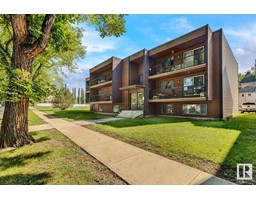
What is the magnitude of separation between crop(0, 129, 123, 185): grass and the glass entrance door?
12784 mm

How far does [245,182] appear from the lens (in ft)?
9.65

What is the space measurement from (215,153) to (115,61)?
1700 centimetres

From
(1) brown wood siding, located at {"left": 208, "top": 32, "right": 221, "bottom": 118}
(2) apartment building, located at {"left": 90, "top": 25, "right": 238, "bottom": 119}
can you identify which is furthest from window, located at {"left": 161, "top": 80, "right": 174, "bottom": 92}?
(1) brown wood siding, located at {"left": 208, "top": 32, "right": 221, "bottom": 118}

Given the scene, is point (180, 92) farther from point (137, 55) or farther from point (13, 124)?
point (13, 124)

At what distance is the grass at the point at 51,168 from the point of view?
306 cm

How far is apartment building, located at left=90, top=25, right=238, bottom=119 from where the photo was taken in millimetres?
11930

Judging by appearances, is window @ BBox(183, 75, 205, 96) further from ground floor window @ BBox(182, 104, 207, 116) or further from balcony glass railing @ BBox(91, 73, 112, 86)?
balcony glass railing @ BBox(91, 73, 112, 86)

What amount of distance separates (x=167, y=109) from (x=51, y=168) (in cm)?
1397

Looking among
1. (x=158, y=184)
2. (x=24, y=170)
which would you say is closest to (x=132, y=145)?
(x=158, y=184)

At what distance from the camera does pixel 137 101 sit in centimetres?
1786

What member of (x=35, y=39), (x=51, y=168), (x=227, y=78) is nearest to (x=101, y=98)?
(x=227, y=78)

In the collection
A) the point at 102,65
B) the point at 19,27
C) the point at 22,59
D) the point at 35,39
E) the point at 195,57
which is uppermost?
the point at 102,65

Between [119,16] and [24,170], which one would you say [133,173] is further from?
[119,16]

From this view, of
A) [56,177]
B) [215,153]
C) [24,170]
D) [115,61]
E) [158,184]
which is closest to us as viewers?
[158,184]
